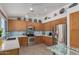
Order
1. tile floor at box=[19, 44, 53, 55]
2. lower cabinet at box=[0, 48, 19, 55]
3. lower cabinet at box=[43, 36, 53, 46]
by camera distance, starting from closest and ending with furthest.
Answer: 1. lower cabinet at box=[0, 48, 19, 55]
2. tile floor at box=[19, 44, 53, 55]
3. lower cabinet at box=[43, 36, 53, 46]

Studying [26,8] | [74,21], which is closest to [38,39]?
[26,8]

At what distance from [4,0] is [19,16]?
0.41 meters

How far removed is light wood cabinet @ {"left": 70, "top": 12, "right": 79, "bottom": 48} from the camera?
77.7 inches

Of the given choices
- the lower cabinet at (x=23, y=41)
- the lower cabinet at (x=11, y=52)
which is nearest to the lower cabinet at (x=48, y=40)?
the lower cabinet at (x=23, y=41)

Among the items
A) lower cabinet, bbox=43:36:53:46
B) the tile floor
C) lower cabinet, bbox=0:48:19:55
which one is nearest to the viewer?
lower cabinet, bbox=0:48:19:55

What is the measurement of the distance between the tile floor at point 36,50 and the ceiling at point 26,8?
688 millimetres

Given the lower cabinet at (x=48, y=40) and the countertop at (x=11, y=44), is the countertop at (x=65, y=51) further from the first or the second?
the countertop at (x=11, y=44)

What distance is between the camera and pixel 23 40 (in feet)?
6.81

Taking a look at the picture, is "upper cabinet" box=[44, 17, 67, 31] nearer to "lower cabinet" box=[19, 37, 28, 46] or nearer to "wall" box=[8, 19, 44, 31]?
"wall" box=[8, 19, 44, 31]

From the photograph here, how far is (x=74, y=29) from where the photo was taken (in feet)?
6.64

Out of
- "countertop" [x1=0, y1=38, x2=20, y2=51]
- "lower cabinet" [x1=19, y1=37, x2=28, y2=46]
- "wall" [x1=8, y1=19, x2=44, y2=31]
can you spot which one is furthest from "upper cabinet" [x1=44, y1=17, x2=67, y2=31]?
"countertop" [x1=0, y1=38, x2=20, y2=51]

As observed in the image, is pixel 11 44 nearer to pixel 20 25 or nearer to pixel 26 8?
pixel 20 25

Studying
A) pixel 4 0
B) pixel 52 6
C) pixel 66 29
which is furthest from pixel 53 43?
pixel 4 0

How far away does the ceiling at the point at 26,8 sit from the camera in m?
1.96
